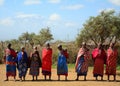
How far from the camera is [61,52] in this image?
61.5ft

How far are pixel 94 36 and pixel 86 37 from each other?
0.87m

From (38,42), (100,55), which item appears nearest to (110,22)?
(100,55)

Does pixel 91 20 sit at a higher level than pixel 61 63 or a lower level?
higher

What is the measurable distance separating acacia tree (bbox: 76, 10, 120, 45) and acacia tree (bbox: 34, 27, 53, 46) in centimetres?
2937

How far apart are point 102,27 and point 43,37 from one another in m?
32.1

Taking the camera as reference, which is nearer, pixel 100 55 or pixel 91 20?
pixel 100 55

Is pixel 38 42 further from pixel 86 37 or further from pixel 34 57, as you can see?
pixel 34 57

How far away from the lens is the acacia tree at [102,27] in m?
29.5

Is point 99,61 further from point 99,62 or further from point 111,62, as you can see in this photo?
point 111,62

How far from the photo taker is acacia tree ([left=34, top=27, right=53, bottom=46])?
60.3 meters

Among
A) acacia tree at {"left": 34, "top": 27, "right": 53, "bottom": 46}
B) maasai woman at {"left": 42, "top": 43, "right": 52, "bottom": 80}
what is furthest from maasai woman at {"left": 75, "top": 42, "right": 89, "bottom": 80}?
acacia tree at {"left": 34, "top": 27, "right": 53, "bottom": 46}

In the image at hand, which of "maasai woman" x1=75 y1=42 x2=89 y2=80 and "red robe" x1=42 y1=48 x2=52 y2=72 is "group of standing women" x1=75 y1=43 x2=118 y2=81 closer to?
"maasai woman" x1=75 y1=42 x2=89 y2=80

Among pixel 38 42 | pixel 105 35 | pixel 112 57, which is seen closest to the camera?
pixel 112 57

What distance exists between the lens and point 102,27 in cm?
2941
